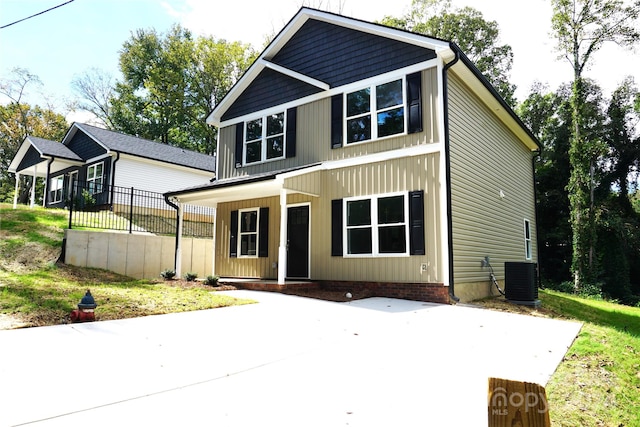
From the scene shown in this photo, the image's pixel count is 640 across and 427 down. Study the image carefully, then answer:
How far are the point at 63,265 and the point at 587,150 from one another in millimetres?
19358

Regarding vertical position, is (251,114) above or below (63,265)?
above

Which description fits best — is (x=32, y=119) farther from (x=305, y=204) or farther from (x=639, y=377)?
(x=639, y=377)

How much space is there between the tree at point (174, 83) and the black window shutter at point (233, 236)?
2094cm

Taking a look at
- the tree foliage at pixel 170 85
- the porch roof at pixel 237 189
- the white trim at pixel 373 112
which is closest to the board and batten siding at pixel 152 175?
the porch roof at pixel 237 189

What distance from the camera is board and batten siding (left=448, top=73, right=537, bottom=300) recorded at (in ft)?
31.3

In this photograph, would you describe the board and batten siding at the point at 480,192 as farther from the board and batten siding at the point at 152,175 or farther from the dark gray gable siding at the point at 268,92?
the board and batten siding at the point at 152,175

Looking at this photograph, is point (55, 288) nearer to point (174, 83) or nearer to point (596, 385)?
point (596, 385)

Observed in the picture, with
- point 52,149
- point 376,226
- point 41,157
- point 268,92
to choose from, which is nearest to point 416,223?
point 376,226

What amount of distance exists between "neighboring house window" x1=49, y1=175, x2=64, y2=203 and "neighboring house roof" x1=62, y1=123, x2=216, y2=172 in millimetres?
2229

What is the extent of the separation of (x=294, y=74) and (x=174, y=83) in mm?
23114

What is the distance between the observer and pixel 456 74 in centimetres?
1003

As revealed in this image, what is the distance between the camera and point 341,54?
11242 mm

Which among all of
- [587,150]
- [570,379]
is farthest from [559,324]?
[587,150]

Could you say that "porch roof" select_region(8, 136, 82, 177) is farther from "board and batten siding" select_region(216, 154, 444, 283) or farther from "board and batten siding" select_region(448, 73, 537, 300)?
"board and batten siding" select_region(448, 73, 537, 300)
